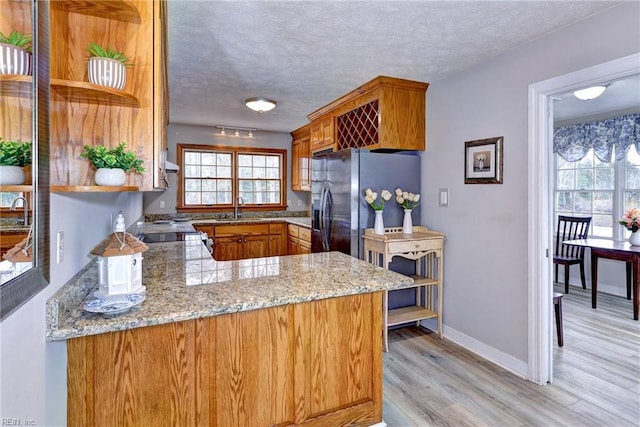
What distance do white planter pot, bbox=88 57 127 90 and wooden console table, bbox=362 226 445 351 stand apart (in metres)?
2.25

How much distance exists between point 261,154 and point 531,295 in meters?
4.43

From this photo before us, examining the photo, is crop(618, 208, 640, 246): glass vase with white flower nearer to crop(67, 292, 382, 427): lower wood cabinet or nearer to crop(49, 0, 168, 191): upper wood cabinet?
crop(67, 292, 382, 427): lower wood cabinet

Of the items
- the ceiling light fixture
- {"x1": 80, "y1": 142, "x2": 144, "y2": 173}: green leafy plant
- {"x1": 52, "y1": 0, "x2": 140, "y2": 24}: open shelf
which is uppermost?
the ceiling light fixture

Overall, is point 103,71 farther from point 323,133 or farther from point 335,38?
point 323,133

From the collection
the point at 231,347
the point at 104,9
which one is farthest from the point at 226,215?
the point at 104,9

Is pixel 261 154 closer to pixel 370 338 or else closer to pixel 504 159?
pixel 504 159

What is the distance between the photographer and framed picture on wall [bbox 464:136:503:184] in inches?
103

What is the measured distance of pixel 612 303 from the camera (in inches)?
157

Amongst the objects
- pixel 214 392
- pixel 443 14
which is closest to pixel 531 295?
pixel 443 14

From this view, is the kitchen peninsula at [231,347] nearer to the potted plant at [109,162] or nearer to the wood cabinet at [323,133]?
the potted plant at [109,162]

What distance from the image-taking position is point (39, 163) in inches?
37.2

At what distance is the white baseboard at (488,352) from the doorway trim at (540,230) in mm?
90

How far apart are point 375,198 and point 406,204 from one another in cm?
36

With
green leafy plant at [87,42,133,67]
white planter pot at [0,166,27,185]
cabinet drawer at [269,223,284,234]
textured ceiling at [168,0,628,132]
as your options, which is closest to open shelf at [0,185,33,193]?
white planter pot at [0,166,27,185]
